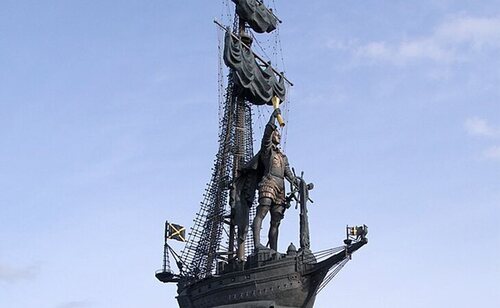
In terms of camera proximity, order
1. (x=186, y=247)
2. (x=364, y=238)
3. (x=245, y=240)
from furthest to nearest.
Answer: (x=186, y=247) < (x=245, y=240) < (x=364, y=238)

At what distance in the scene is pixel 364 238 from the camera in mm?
23219

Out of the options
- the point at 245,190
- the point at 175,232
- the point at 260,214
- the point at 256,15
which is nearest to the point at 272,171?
the point at 260,214

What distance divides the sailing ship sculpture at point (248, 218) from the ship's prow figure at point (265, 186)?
32 mm

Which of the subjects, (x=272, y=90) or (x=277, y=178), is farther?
(x=272, y=90)

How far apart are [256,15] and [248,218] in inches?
386

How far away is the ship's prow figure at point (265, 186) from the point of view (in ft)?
84.7

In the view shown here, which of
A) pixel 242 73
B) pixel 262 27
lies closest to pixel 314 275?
pixel 242 73

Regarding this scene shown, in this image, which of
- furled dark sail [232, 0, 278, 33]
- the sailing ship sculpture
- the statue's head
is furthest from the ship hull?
furled dark sail [232, 0, 278, 33]

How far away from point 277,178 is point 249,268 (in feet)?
10.9

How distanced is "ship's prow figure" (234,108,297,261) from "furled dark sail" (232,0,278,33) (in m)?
7.68

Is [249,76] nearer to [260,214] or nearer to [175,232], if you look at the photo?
[175,232]

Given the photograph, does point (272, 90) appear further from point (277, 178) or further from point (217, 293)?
point (217, 293)

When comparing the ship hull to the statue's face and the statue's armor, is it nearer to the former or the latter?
the statue's armor

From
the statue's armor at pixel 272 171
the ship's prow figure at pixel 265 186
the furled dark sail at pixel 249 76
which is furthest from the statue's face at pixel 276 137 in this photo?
the furled dark sail at pixel 249 76
